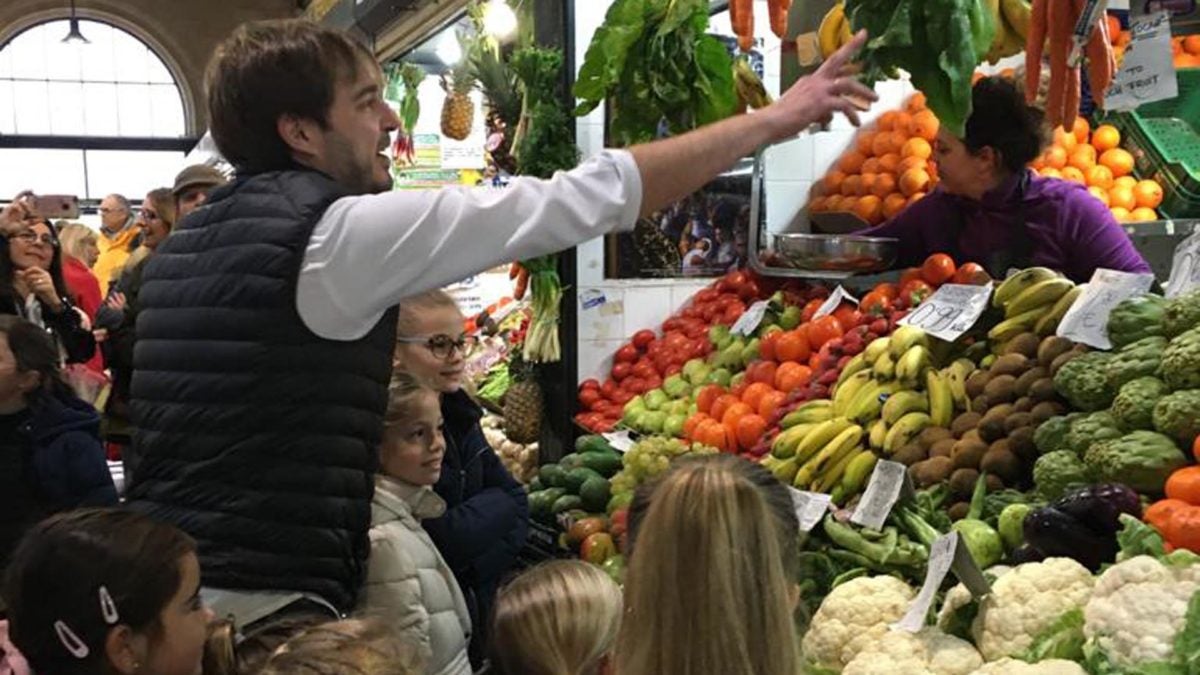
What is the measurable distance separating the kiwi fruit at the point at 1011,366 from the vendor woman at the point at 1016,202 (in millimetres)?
1025

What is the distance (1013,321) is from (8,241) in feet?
13.3

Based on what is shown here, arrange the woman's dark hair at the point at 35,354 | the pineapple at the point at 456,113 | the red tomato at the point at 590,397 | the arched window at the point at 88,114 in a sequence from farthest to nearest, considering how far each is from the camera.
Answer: the arched window at the point at 88,114, the pineapple at the point at 456,113, the red tomato at the point at 590,397, the woman's dark hair at the point at 35,354

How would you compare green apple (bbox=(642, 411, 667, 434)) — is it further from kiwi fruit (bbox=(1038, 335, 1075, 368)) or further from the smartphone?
the smartphone

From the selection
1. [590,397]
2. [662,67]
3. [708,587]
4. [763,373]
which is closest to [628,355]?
[590,397]

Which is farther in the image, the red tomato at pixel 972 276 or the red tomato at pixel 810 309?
the red tomato at pixel 810 309

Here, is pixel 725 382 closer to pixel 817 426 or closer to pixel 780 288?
pixel 780 288

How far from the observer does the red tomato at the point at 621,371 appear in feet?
17.9

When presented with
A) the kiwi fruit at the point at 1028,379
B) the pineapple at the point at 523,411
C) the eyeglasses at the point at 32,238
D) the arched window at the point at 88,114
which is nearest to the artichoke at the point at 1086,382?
the kiwi fruit at the point at 1028,379

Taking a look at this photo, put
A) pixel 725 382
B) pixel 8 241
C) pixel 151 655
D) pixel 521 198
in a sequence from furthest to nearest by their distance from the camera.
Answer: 1. pixel 8 241
2. pixel 725 382
3. pixel 151 655
4. pixel 521 198

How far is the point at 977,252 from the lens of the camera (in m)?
4.31

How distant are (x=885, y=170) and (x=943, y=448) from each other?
2489 mm

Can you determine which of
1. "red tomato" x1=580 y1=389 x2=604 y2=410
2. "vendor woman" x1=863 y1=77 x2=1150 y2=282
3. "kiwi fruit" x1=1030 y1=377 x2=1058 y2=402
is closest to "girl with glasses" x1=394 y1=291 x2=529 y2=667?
"kiwi fruit" x1=1030 y1=377 x2=1058 y2=402

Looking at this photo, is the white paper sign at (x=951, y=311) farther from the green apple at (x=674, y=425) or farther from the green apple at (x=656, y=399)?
the green apple at (x=656, y=399)

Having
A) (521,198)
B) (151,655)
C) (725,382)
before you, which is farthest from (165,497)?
(725,382)
